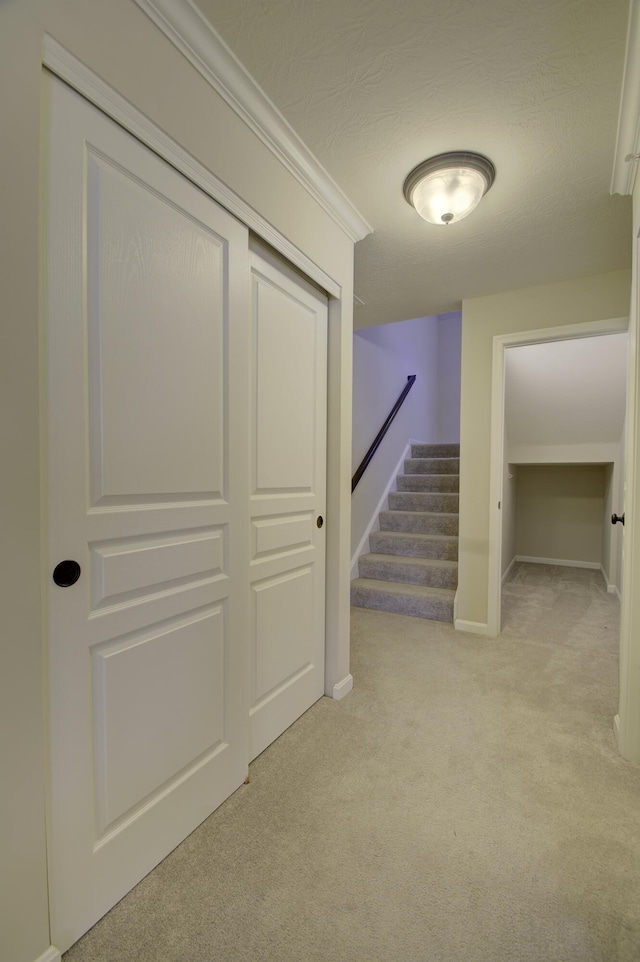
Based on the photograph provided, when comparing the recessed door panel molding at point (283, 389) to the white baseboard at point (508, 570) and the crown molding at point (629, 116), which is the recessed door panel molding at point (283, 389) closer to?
the crown molding at point (629, 116)

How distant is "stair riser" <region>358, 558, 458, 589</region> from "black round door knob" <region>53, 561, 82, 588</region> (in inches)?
113

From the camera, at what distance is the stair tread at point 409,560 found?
3.42 m

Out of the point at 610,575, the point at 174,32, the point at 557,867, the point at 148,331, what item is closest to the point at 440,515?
the point at 610,575

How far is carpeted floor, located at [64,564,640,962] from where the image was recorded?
995 millimetres

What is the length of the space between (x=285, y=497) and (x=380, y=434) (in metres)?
2.56

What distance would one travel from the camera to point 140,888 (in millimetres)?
1117

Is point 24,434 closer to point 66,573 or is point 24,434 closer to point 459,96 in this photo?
point 66,573

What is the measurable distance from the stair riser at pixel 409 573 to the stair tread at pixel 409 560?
0.09 feet

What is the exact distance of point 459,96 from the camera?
1.39 meters

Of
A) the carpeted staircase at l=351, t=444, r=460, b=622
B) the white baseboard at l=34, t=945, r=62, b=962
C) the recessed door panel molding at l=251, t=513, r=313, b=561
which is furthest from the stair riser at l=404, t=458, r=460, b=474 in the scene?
the white baseboard at l=34, t=945, r=62, b=962

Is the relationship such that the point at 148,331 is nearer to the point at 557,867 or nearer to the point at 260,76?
the point at 260,76

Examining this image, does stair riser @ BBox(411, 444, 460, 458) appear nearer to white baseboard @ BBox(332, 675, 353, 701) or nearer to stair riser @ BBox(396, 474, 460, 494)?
stair riser @ BBox(396, 474, 460, 494)

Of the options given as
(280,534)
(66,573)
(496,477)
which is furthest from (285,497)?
(496,477)

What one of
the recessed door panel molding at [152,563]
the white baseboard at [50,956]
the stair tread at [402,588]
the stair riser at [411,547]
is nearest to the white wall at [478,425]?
the stair tread at [402,588]
